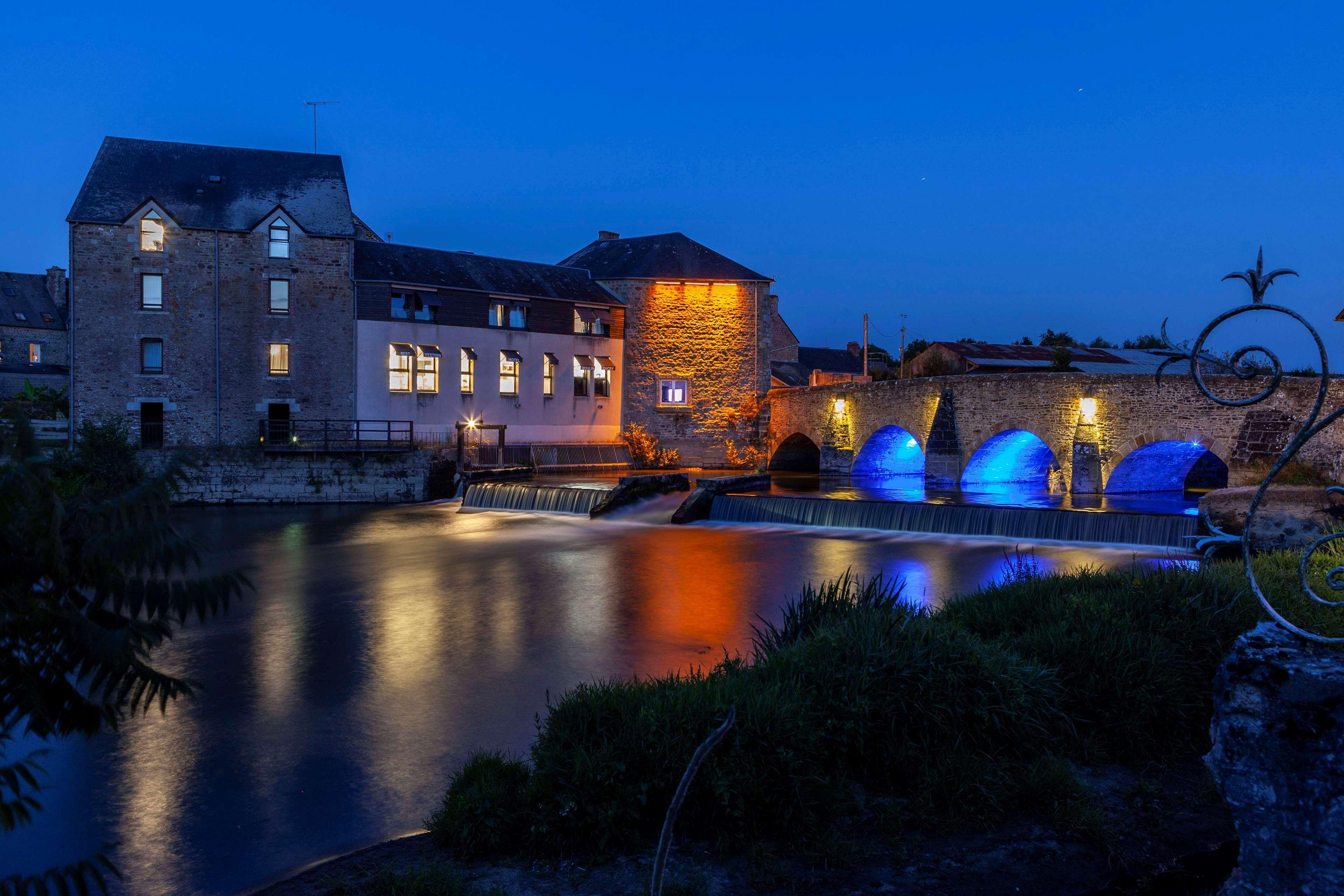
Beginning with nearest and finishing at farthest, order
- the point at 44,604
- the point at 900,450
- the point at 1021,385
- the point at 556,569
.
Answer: the point at 44,604
the point at 556,569
the point at 1021,385
the point at 900,450

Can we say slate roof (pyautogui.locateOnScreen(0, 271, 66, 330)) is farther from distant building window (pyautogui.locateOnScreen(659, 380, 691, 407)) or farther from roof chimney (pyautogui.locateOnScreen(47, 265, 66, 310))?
distant building window (pyautogui.locateOnScreen(659, 380, 691, 407))

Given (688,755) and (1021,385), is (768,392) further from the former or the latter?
(688,755)

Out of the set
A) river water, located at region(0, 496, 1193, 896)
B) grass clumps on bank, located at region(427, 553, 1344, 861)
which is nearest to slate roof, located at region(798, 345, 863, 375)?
river water, located at region(0, 496, 1193, 896)

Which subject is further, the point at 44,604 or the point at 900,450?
the point at 900,450

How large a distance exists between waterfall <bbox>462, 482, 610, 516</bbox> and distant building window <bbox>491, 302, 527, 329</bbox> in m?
9.75

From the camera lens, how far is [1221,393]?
22922mm

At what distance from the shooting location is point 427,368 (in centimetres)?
3566

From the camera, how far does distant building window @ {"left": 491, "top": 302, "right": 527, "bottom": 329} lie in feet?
124

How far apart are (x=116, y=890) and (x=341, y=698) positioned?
13.4 feet

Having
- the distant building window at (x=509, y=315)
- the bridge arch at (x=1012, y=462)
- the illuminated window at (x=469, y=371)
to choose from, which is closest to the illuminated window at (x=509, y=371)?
the distant building window at (x=509, y=315)

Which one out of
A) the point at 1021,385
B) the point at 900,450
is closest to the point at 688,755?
the point at 1021,385

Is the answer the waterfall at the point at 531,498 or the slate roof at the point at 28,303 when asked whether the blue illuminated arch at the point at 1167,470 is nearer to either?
the waterfall at the point at 531,498

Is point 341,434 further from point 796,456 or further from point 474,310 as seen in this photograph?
point 796,456

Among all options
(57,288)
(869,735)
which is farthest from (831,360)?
(869,735)
